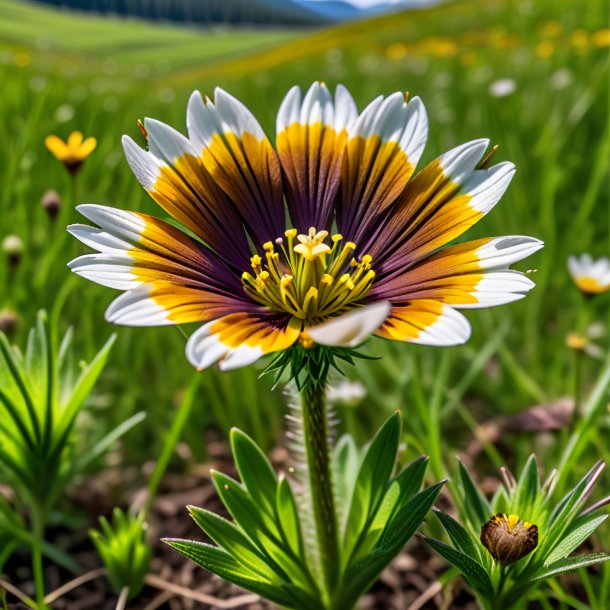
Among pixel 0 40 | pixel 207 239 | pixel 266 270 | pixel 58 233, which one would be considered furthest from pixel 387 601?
pixel 0 40

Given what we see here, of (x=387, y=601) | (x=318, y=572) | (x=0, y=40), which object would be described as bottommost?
(x=387, y=601)

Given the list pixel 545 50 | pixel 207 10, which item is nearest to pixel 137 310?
pixel 545 50

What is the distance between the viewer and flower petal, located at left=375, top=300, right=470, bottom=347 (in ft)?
2.93

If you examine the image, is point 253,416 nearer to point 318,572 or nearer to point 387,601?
point 387,601

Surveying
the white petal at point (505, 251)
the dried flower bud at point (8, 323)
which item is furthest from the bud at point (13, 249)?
the white petal at point (505, 251)

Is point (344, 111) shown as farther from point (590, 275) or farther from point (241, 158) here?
point (590, 275)

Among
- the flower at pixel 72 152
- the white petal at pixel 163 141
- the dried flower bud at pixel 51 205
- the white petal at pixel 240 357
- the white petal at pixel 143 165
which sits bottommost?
the white petal at pixel 240 357

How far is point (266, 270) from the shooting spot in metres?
1.28

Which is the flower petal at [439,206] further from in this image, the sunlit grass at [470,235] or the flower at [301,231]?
the sunlit grass at [470,235]

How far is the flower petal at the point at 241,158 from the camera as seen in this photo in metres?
1.23

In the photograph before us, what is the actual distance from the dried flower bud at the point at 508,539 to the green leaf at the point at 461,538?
48 millimetres

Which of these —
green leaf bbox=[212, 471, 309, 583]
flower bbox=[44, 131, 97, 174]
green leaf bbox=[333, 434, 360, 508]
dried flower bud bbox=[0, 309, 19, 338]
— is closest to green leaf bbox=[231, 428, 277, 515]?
green leaf bbox=[212, 471, 309, 583]

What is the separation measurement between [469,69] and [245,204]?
17.3 ft

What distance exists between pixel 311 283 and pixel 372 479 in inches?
14.7
